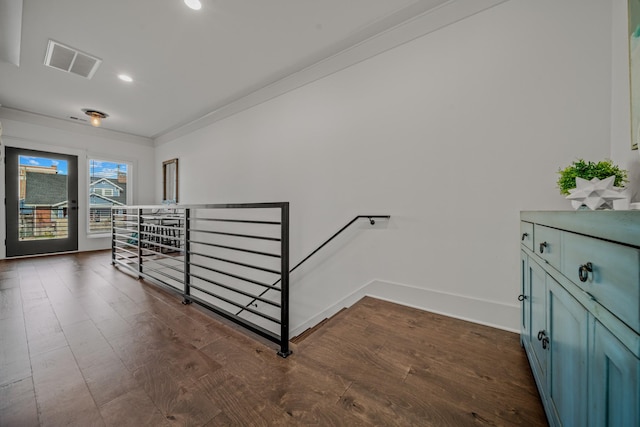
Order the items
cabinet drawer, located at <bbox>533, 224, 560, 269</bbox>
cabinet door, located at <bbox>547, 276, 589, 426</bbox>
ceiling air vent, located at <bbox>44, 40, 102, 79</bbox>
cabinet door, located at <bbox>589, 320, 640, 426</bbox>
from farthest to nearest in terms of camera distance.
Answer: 1. ceiling air vent, located at <bbox>44, 40, 102, 79</bbox>
2. cabinet drawer, located at <bbox>533, 224, 560, 269</bbox>
3. cabinet door, located at <bbox>547, 276, 589, 426</bbox>
4. cabinet door, located at <bbox>589, 320, 640, 426</bbox>

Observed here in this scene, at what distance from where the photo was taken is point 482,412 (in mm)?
1101

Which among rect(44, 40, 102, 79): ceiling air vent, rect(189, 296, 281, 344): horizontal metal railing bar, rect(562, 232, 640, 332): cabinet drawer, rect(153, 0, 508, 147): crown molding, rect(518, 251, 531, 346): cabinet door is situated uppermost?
rect(44, 40, 102, 79): ceiling air vent

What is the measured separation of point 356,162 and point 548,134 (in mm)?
1503

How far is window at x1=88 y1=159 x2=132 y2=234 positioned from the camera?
5391 mm

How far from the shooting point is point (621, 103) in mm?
1445

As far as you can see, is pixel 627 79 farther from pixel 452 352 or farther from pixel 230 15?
pixel 230 15

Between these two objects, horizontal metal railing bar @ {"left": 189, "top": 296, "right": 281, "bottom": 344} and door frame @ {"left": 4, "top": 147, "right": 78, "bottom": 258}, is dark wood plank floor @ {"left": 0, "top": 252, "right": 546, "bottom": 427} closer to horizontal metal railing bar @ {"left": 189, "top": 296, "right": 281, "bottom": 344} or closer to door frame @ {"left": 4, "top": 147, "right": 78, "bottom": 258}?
horizontal metal railing bar @ {"left": 189, "top": 296, "right": 281, "bottom": 344}

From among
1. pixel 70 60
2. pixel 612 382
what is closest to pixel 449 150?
pixel 612 382

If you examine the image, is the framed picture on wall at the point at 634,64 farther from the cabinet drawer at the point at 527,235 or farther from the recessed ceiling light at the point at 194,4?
the recessed ceiling light at the point at 194,4

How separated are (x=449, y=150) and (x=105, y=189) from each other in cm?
693

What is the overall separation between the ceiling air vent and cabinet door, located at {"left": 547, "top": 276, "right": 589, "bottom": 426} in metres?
4.54

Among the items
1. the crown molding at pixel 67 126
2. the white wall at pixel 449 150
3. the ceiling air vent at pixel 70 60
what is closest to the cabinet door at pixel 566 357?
the white wall at pixel 449 150

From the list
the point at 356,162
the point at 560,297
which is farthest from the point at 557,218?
the point at 356,162

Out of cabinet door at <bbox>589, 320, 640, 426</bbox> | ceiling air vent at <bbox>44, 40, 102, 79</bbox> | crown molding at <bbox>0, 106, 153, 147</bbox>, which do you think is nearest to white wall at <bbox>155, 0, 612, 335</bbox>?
cabinet door at <bbox>589, 320, 640, 426</bbox>
